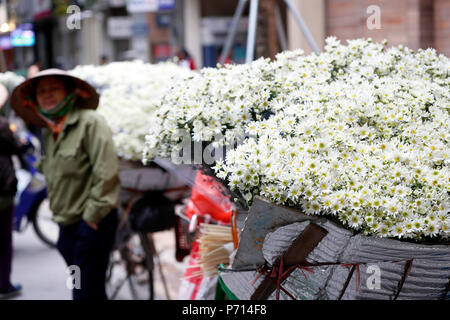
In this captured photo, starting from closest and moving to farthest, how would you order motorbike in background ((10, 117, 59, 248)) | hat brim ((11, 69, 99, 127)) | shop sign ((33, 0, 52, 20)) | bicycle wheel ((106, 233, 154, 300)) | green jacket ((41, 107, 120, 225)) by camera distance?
green jacket ((41, 107, 120, 225)), hat brim ((11, 69, 99, 127)), bicycle wheel ((106, 233, 154, 300)), motorbike in background ((10, 117, 59, 248)), shop sign ((33, 0, 52, 20))

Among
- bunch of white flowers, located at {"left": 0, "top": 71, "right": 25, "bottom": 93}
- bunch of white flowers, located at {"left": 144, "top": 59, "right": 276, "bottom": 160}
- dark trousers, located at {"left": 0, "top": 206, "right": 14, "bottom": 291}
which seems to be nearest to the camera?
bunch of white flowers, located at {"left": 144, "top": 59, "right": 276, "bottom": 160}

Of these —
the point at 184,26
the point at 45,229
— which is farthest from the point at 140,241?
the point at 184,26

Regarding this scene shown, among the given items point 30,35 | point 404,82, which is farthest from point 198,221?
point 30,35

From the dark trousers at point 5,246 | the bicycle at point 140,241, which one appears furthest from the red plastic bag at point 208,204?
the dark trousers at point 5,246

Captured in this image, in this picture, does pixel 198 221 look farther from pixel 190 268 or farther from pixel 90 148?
Result: pixel 90 148

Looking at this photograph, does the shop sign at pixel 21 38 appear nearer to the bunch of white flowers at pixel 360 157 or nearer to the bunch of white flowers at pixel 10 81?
the bunch of white flowers at pixel 10 81

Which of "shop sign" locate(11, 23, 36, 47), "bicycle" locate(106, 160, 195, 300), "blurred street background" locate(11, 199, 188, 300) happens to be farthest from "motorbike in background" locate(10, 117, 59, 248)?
"shop sign" locate(11, 23, 36, 47)

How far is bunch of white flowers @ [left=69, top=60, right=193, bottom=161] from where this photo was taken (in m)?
4.78

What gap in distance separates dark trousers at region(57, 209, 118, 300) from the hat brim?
768 millimetres

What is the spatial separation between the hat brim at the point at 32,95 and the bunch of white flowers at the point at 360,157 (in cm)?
209

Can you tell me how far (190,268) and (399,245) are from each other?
1868 mm

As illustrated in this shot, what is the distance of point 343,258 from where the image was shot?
7.06ft

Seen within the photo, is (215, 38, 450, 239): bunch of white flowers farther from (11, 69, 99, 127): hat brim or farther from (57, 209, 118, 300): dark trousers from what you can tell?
(11, 69, 99, 127): hat brim

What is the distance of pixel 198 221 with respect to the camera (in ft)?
12.1
